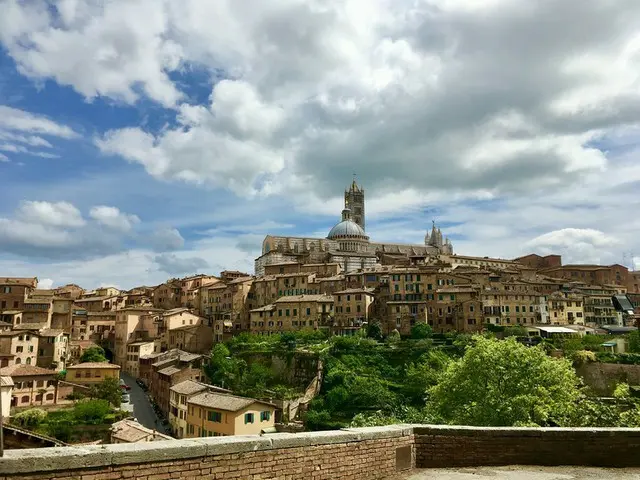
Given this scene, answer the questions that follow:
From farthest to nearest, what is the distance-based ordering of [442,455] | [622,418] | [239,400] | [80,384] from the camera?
[80,384], [239,400], [622,418], [442,455]

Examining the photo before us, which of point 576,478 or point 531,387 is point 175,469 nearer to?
point 576,478

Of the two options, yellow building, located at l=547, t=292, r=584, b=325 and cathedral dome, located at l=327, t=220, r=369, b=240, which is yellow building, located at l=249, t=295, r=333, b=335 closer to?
yellow building, located at l=547, t=292, r=584, b=325

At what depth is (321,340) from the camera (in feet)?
236

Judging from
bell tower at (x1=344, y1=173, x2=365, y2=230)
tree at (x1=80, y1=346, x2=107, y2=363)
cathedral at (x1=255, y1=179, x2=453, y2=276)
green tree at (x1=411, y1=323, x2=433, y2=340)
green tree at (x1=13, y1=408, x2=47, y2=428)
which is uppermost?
bell tower at (x1=344, y1=173, x2=365, y2=230)

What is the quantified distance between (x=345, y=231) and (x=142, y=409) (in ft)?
264

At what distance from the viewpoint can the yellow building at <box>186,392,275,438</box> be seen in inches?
1667

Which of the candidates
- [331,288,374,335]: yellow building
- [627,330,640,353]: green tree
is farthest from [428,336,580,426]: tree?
[331,288,374,335]: yellow building

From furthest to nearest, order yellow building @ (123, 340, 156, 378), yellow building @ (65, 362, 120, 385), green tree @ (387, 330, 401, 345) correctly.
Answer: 1. yellow building @ (123, 340, 156, 378)
2. green tree @ (387, 330, 401, 345)
3. yellow building @ (65, 362, 120, 385)

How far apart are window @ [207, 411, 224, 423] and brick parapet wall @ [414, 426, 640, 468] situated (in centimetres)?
3519

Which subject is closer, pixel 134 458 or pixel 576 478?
pixel 134 458

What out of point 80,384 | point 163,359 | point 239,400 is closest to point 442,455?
point 239,400

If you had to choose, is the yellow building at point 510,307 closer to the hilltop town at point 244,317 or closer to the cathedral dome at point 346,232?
the hilltop town at point 244,317

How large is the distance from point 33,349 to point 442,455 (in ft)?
216

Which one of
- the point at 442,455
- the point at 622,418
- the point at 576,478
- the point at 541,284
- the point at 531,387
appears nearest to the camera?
the point at 576,478
